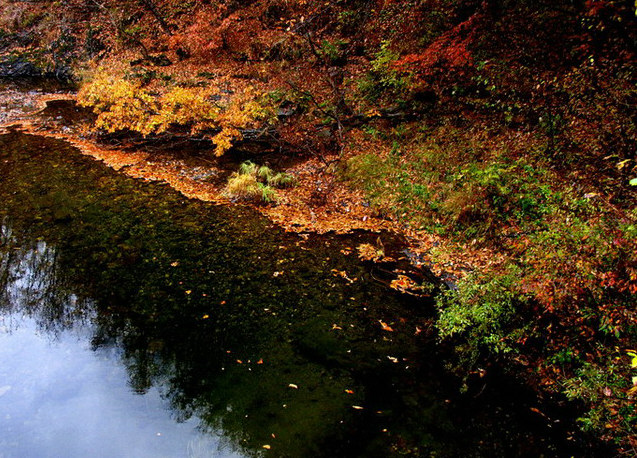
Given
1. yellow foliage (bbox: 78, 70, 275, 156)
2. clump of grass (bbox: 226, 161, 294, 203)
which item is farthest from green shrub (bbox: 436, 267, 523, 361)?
yellow foliage (bbox: 78, 70, 275, 156)

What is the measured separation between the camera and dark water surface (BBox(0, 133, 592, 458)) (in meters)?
4.46

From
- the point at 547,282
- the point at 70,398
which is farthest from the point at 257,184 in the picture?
the point at 547,282

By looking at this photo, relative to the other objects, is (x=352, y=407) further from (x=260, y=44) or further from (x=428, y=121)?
(x=260, y=44)

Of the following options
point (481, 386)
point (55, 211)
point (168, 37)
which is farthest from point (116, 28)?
point (481, 386)

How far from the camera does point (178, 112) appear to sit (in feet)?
42.8

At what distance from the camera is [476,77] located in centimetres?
983

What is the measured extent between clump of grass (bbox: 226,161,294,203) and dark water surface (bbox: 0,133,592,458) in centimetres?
175

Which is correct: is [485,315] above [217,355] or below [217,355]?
above

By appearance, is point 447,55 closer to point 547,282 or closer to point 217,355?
point 547,282

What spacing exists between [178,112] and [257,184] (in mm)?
4773

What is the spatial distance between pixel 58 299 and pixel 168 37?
17839mm

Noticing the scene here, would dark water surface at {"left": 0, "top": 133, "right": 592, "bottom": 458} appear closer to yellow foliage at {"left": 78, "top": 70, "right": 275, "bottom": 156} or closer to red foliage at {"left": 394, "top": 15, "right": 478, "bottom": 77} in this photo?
yellow foliage at {"left": 78, "top": 70, "right": 275, "bottom": 156}

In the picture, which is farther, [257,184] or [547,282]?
[257,184]

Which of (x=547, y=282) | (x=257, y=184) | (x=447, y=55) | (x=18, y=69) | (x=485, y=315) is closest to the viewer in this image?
(x=547, y=282)
